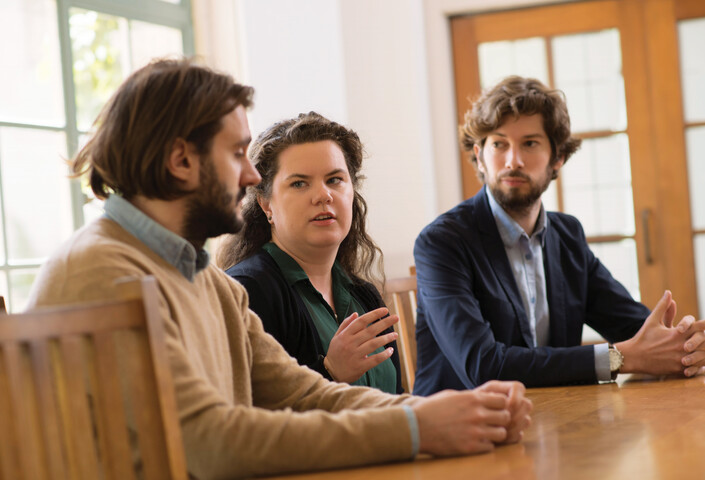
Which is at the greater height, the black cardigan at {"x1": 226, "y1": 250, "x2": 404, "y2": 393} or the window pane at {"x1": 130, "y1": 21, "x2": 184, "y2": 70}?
the window pane at {"x1": 130, "y1": 21, "x2": 184, "y2": 70}

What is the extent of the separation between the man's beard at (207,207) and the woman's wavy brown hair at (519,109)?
136cm

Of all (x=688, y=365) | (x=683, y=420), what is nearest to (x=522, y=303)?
(x=688, y=365)

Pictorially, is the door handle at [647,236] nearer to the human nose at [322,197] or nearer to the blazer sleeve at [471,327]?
the blazer sleeve at [471,327]

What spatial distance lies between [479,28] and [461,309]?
8.02 feet

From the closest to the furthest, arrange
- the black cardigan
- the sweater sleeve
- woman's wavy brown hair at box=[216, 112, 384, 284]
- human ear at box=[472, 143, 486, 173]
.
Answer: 1. the sweater sleeve
2. the black cardigan
3. woman's wavy brown hair at box=[216, 112, 384, 284]
4. human ear at box=[472, 143, 486, 173]

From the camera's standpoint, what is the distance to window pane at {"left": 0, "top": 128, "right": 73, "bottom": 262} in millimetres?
2721

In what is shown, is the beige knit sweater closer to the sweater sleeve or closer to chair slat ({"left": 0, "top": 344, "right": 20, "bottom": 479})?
the sweater sleeve

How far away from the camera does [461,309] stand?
2152 mm

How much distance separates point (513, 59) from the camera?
166 inches

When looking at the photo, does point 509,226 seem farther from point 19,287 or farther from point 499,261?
point 19,287

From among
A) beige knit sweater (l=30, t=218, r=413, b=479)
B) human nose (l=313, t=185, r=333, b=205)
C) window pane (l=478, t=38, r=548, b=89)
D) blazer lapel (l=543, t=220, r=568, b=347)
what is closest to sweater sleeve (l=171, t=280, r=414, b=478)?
beige knit sweater (l=30, t=218, r=413, b=479)

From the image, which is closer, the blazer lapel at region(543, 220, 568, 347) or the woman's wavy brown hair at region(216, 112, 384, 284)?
the woman's wavy brown hair at region(216, 112, 384, 284)

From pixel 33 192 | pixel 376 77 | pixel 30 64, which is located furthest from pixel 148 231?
pixel 376 77

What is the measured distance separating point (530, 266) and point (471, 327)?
402mm
